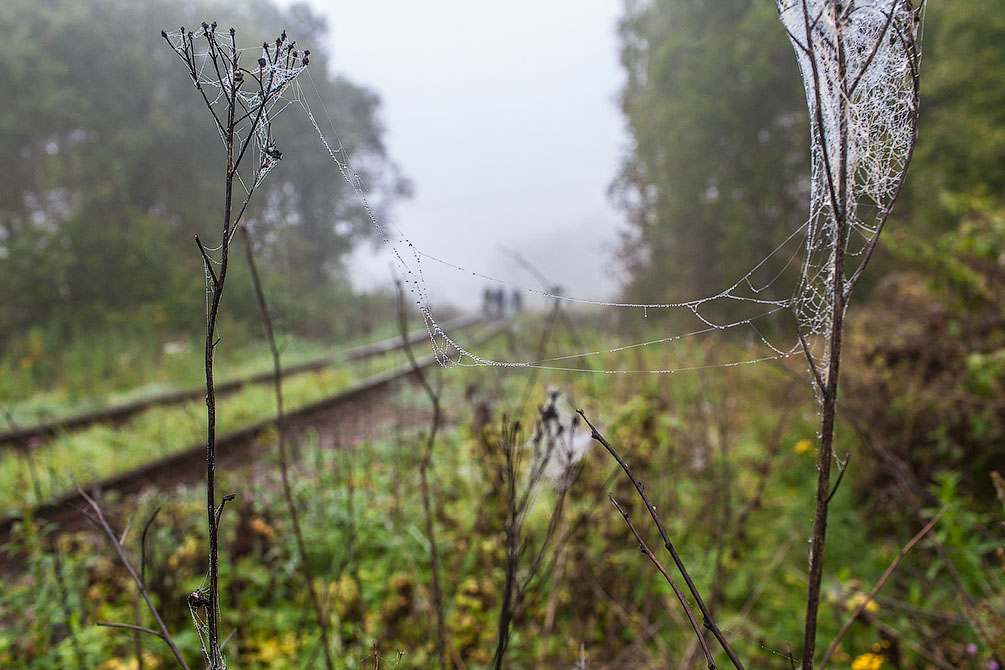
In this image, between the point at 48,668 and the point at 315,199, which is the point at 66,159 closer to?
the point at 315,199

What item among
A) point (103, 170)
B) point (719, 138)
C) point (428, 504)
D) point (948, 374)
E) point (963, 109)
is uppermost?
point (719, 138)

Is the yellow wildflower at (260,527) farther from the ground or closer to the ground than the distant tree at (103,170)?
closer to the ground

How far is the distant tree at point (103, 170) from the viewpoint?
39.2 ft

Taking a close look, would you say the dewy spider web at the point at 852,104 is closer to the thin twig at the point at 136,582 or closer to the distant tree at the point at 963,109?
the thin twig at the point at 136,582

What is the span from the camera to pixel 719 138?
39.2 ft

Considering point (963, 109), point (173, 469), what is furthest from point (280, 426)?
point (963, 109)

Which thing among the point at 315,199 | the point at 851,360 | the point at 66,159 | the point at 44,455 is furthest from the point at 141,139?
the point at 851,360

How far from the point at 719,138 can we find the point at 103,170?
15.1m

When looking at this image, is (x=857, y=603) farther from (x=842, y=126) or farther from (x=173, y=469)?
(x=173, y=469)

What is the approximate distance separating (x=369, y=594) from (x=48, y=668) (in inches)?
47.6

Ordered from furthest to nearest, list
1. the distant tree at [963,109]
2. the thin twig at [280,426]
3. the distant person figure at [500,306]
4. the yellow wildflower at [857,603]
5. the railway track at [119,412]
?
the distant person figure at [500,306]
the distant tree at [963,109]
the railway track at [119,412]
the yellow wildflower at [857,603]
the thin twig at [280,426]

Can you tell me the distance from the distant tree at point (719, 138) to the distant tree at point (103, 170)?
7.36 m

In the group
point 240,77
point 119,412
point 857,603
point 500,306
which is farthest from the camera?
point 500,306

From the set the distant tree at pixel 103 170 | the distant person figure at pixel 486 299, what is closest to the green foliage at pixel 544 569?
the distant person figure at pixel 486 299
